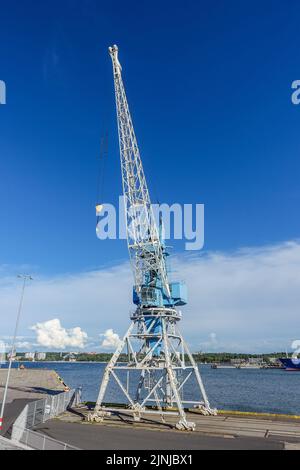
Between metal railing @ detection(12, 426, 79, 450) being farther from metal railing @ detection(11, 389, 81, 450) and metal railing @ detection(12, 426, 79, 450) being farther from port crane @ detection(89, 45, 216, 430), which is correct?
port crane @ detection(89, 45, 216, 430)

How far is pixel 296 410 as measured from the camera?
59.1m

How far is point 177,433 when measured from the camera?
30406 millimetres

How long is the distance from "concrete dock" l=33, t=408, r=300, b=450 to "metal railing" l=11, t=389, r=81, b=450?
1.03 m

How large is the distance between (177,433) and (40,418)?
43.9 feet

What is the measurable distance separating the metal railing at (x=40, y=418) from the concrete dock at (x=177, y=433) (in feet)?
3.37

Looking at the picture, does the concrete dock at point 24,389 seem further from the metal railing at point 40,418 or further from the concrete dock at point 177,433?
the concrete dock at point 177,433

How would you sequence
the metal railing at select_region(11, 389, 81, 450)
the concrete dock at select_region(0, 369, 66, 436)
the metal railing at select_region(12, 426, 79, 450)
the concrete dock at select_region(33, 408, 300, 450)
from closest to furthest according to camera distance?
the metal railing at select_region(12, 426, 79, 450) → the metal railing at select_region(11, 389, 81, 450) → the concrete dock at select_region(33, 408, 300, 450) → the concrete dock at select_region(0, 369, 66, 436)

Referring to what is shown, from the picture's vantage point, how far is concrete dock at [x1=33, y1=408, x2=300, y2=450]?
2584cm

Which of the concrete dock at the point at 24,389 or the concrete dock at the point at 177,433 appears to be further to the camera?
the concrete dock at the point at 24,389

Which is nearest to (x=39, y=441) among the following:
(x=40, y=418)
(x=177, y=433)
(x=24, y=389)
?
(x=177, y=433)

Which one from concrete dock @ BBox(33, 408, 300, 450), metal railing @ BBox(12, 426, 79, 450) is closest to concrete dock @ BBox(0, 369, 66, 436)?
concrete dock @ BBox(33, 408, 300, 450)

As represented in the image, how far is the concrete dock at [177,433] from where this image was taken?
84.8 feet

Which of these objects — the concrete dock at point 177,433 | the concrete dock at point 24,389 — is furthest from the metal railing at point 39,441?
the concrete dock at point 24,389
